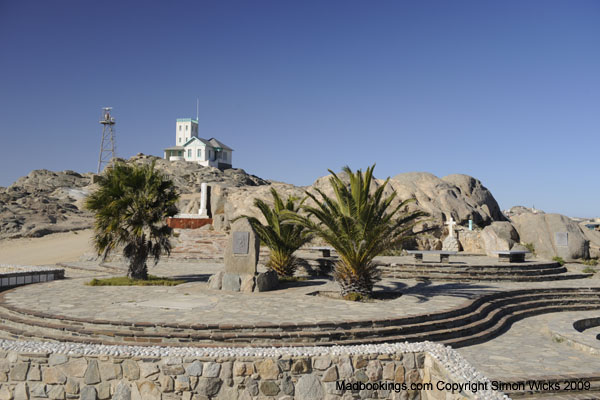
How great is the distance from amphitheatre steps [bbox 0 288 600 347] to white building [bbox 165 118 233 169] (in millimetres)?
65349

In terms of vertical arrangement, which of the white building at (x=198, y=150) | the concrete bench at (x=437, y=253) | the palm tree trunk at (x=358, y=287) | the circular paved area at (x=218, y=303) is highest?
the white building at (x=198, y=150)

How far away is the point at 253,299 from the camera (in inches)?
Result: 433

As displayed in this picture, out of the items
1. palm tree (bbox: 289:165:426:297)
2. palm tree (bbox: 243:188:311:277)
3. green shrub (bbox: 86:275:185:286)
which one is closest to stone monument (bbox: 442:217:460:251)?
palm tree (bbox: 243:188:311:277)

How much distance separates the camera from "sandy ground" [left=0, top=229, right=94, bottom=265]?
24406 mm

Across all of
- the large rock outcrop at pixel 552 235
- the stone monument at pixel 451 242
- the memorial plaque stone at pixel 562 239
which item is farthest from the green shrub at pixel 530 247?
the stone monument at pixel 451 242

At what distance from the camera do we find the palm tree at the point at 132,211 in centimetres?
1345

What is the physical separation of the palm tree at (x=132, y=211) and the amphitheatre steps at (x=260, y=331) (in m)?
4.07

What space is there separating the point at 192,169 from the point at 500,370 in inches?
2396

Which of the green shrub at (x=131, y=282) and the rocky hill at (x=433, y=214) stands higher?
the rocky hill at (x=433, y=214)

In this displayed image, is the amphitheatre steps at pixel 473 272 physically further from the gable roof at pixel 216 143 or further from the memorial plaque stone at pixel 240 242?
the gable roof at pixel 216 143

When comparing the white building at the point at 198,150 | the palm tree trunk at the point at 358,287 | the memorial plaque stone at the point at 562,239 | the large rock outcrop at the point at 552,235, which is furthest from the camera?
the white building at the point at 198,150

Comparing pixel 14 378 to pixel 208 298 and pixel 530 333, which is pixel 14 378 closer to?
pixel 208 298

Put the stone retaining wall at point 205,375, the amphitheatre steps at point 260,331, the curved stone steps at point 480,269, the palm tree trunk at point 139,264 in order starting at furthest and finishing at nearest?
the curved stone steps at point 480,269 → the palm tree trunk at point 139,264 → the amphitheatre steps at point 260,331 → the stone retaining wall at point 205,375

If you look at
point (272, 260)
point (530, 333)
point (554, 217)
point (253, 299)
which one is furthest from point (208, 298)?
point (554, 217)
